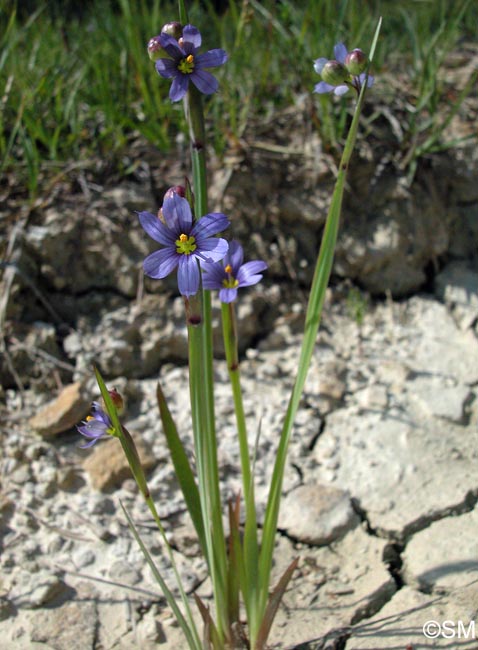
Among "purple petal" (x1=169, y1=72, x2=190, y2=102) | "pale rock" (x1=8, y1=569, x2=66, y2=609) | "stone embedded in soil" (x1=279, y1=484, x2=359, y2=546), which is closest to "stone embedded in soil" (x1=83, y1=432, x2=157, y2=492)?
"pale rock" (x1=8, y1=569, x2=66, y2=609)

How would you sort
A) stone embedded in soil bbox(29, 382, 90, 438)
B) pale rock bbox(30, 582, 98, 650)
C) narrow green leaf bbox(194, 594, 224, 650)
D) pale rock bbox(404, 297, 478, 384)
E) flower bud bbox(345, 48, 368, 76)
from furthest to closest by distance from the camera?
pale rock bbox(404, 297, 478, 384) → stone embedded in soil bbox(29, 382, 90, 438) → pale rock bbox(30, 582, 98, 650) → narrow green leaf bbox(194, 594, 224, 650) → flower bud bbox(345, 48, 368, 76)

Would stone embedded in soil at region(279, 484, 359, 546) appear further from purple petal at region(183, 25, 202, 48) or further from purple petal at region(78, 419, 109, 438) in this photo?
purple petal at region(183, 25, 202, 48)

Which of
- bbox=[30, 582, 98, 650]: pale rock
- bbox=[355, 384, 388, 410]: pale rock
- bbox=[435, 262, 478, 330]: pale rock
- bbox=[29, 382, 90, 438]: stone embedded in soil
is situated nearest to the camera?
bbox=[30, 582, 98, 650]: pale rock

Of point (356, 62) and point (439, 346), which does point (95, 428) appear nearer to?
point (356, 62)

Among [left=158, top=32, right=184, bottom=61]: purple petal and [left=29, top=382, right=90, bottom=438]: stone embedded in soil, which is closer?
[left=158, top=32, right=184, bottom=61]: purple petal

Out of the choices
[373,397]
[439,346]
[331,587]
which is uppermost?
[439,346]

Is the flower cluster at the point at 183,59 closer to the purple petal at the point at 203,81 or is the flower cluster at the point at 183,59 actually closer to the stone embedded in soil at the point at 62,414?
the purple petal at the point at 203,81

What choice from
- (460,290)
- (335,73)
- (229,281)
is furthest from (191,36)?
(460,290)

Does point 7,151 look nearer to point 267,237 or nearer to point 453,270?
point 267,237
